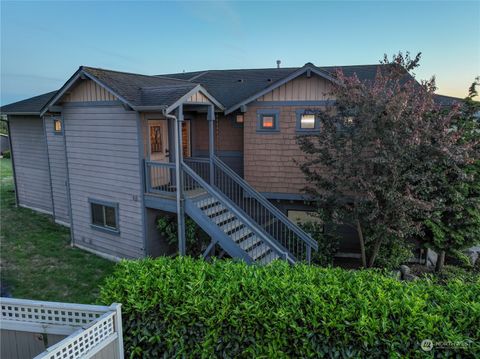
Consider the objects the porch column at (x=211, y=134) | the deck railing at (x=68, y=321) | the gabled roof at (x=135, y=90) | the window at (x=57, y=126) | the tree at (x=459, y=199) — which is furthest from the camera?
the window at (x=57, y=126)

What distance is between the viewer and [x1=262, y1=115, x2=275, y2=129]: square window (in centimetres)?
1044

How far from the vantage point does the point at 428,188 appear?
25.2ft

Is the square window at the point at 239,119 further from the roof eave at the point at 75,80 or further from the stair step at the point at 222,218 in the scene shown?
the roof eave at the point at 75,80

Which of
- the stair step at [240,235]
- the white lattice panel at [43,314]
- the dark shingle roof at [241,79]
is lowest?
the stair step at [240,235]

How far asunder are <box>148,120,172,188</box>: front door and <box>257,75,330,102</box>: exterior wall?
3.41 m

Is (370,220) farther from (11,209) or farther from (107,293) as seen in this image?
(11,209)

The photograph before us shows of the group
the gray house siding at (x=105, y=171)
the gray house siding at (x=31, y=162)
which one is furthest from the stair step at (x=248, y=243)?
the gray house siding at (x=31, y=162)

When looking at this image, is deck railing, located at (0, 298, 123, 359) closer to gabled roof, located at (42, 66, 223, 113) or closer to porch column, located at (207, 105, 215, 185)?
gabled roof, located at (42, 66, 223, 113)

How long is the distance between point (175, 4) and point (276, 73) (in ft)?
16.6

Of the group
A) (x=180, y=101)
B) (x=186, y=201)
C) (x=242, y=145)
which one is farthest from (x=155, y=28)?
(x=186, y=201)

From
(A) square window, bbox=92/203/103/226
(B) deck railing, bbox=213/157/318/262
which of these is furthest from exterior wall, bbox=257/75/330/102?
(A) square window, bbox=92/203/103/226

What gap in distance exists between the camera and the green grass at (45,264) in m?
7.98

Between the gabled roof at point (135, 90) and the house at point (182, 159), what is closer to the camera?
the gabled roof at point (135, 90)

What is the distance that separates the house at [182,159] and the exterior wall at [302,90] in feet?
0.10
